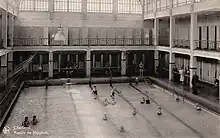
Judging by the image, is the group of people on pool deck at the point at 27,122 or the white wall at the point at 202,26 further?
the white wall at the point at 202,26

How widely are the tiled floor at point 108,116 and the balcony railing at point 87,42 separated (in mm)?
9641

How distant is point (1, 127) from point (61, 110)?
489 centimetres

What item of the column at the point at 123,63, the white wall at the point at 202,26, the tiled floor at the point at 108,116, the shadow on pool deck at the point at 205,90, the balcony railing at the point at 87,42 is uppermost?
the white wall at the point at 202,26

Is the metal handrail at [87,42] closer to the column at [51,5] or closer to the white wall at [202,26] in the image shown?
the column at [51,5]

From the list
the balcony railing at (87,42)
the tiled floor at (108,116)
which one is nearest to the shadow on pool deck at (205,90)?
the tiled floor at (108,116)

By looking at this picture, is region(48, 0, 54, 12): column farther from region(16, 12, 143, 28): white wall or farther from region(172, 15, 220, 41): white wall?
region(172, 15, 220, 41): white wall

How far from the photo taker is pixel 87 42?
35250mm

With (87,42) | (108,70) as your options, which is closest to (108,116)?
(108,70)

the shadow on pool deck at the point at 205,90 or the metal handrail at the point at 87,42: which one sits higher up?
the metal handrail at the point at 87,42

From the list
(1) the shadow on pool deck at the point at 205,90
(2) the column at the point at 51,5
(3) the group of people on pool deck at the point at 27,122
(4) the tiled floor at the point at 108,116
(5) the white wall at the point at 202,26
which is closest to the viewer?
(4) the tiled floor at the point at 108,116

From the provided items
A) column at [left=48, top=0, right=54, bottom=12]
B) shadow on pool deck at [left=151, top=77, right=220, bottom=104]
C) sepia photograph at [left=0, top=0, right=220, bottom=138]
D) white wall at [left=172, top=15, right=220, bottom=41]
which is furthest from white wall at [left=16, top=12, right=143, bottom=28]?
shadow on pool deck at [left=151, top=77, right=220, bottom=104]

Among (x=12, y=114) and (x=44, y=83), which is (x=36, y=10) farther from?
(x=12, y=114)

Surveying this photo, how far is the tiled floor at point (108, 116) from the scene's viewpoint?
14.6 m

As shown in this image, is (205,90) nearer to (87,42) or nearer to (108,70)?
(108,70)
